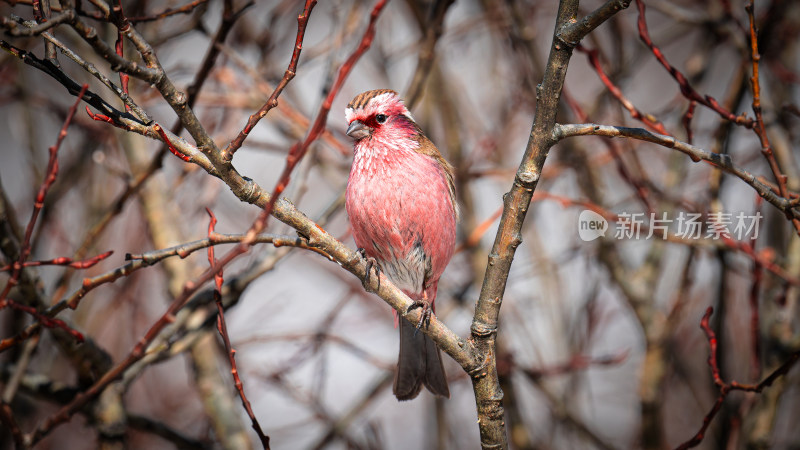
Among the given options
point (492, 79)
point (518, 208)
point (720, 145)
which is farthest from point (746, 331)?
point (518, 208)

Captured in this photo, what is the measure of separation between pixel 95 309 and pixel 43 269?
704mm

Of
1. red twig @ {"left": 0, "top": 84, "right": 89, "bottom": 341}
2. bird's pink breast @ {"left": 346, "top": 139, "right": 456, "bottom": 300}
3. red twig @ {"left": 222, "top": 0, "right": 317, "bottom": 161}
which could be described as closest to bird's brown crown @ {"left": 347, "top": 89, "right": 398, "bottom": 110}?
bird's pink breast @ {"left": 346, "top": 139, "right": 456, "bottom": 300}

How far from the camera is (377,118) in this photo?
4.06 meters

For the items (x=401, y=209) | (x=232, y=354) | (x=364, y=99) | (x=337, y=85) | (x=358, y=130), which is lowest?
(x=232, y=354)

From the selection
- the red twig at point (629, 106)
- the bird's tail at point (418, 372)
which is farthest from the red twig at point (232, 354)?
the red twig at point (629, 106)

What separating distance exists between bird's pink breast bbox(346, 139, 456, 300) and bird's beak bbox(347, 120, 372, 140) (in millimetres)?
52

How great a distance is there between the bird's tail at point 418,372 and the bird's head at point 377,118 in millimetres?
1254

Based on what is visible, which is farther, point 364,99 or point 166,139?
point 364,99

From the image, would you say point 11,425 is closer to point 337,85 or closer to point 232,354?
point 232,354

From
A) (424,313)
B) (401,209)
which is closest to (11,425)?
(424,313)

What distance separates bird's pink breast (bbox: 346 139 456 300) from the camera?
3.73m

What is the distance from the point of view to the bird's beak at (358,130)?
13.1 ft

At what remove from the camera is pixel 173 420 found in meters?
6.85

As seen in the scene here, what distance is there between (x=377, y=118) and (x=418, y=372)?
4.95 ft
